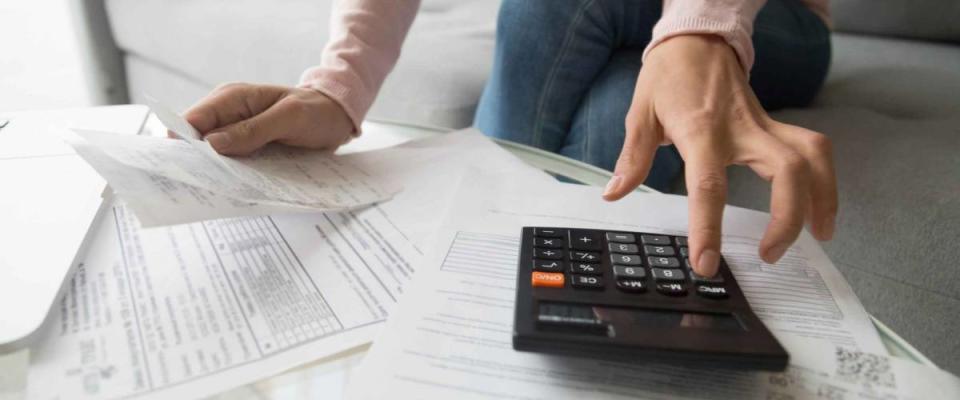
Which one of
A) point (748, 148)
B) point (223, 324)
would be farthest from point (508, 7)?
point (223, 324)

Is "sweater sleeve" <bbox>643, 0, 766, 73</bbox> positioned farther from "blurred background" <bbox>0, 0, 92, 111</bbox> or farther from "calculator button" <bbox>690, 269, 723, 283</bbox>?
"blurred background" <bbox>0, 0, 92, 111</bbox>

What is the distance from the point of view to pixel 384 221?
1.36 feet

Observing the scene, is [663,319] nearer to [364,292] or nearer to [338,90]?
[364,292]

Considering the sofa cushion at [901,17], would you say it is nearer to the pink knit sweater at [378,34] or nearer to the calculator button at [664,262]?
the pink knit sweater at [378,34]

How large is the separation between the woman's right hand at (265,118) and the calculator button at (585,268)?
0.28m

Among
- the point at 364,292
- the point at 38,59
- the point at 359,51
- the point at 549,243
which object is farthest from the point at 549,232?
the point at 38,59

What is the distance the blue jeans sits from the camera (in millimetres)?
635

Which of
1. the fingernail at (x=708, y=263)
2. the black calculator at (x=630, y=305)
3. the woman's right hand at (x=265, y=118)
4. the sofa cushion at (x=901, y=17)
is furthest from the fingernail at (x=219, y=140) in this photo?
the sofa cushion at (x=901, y=17)

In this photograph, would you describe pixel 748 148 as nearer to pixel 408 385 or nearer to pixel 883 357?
pixel 883 357

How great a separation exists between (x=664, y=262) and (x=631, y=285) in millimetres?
33

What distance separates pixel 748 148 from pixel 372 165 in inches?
11.7

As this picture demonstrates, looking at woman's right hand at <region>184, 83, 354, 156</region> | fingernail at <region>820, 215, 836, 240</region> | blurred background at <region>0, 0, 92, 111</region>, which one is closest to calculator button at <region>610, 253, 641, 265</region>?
fingernail at <region>820, 215, 836, 240</region>

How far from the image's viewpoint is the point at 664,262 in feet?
1.08

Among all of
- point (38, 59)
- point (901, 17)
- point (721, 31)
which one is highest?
point (721, 31)
